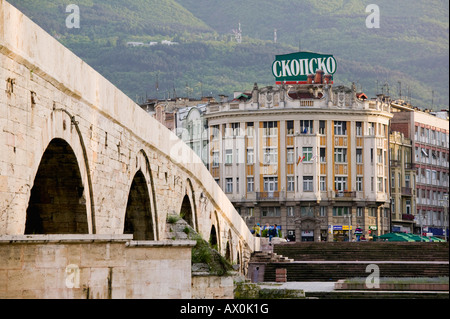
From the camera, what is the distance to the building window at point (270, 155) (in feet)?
284

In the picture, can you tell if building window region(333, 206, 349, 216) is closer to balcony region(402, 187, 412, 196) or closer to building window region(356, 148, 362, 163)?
building window region(356, 148, 362, 163)

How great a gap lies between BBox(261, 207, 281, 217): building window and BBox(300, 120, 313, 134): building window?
7.27 m

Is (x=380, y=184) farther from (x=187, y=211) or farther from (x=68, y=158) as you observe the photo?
(x=68, y=158)

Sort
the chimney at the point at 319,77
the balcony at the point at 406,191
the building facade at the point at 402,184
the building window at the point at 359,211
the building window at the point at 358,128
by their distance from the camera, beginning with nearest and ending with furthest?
the building window at the point at 358,128, the building window at the point at 359,211, the chimney at the point at 319,77, the building facade at the point at 402,184, the balcony at the point at 406,191

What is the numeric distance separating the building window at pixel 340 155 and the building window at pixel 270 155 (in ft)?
17.5

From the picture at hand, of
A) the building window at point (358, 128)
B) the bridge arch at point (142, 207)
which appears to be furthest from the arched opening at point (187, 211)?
the building window at point (358, 128)

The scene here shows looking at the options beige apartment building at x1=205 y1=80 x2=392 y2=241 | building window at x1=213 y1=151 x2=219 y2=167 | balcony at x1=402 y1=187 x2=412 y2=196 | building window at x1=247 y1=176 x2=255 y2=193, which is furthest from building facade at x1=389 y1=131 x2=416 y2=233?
building window at x1=213 y1=151 x2=219 y2=167

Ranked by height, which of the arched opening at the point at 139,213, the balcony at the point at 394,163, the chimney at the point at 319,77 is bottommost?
the arched opening at the point at 139,213

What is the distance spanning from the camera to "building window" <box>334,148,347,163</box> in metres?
87.6

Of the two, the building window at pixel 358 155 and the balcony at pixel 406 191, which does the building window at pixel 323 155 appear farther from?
the balcony at pixel 406 191

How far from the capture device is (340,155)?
87812mm

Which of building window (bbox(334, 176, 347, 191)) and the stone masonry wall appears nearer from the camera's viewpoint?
the stone masonry wall

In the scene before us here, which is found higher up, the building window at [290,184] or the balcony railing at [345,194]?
the building window at [290,184]

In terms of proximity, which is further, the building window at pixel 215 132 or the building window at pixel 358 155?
the building window at pixel 358 155
